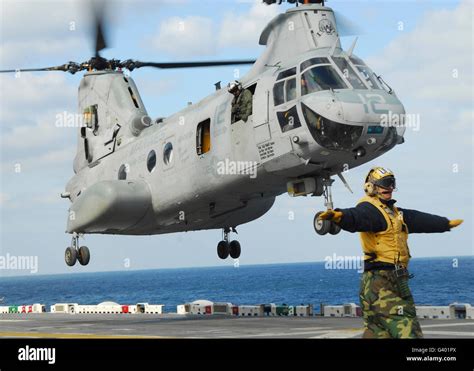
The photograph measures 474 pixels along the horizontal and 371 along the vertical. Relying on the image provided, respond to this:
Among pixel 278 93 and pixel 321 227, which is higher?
pixel 278 93

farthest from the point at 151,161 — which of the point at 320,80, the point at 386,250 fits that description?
the point at 386,250

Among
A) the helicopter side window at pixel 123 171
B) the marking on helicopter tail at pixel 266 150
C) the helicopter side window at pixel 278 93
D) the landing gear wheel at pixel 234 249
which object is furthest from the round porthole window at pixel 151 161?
the helicopter side window at pixel 278 93

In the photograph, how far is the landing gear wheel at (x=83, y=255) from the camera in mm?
29438

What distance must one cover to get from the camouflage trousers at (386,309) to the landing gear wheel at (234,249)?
19877 millimetres

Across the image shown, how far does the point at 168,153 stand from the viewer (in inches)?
1025

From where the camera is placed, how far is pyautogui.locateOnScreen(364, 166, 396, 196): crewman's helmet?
32.4 feet

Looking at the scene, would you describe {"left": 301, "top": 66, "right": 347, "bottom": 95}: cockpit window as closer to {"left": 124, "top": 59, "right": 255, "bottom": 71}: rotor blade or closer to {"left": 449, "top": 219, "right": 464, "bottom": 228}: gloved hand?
{"left": 124, "top": 59, "right": 255, "bottom": 71}: rotor blade

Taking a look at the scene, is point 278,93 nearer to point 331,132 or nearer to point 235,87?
point 235,87

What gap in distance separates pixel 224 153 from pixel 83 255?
9288mm

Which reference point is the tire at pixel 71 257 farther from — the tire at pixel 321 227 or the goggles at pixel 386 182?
the goggles at pixel 386 182

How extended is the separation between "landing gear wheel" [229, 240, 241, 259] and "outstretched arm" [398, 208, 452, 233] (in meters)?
19.8
